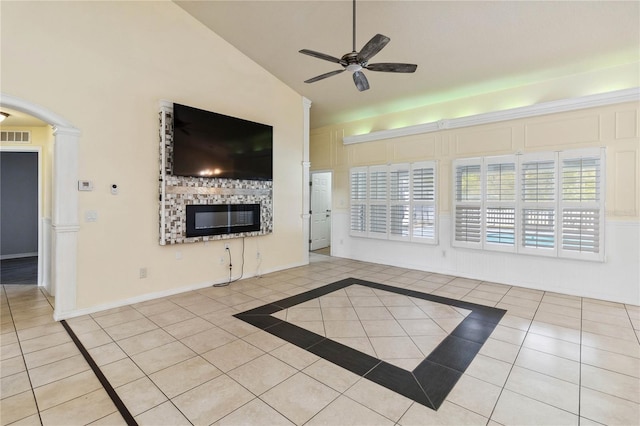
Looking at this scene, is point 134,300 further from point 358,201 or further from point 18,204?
point 18,204

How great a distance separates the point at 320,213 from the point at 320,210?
0.28 ft

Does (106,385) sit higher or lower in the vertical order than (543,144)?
lower

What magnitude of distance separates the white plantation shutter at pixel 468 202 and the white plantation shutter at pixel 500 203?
11 centimetres

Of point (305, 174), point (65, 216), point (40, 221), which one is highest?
point (305, 174)

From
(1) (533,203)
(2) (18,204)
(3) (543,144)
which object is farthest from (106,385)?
(2) (18,204)

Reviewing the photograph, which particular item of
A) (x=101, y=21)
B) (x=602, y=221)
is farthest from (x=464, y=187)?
(x=101, y=21)

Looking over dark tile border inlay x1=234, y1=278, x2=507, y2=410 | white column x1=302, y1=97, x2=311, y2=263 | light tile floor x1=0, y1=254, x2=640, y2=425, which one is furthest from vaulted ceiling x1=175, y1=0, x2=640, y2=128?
dark tile border inlay x1=234, y1=278, x2=507, y2=410

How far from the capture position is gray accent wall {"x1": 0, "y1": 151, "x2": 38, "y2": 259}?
685 centimetres

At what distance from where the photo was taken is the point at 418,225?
5.82 m

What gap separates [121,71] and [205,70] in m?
1.18

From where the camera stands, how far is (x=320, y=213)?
8.41 metres

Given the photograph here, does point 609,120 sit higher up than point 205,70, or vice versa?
point 205,70

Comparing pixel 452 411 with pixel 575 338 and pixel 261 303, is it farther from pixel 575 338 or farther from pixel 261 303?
pixel 261 303

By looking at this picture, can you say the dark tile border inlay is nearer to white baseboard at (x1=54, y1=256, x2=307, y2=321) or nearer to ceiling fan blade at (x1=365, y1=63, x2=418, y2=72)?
→ white baseboard at (x1=54, y1=256, x2=307, y2=321)
